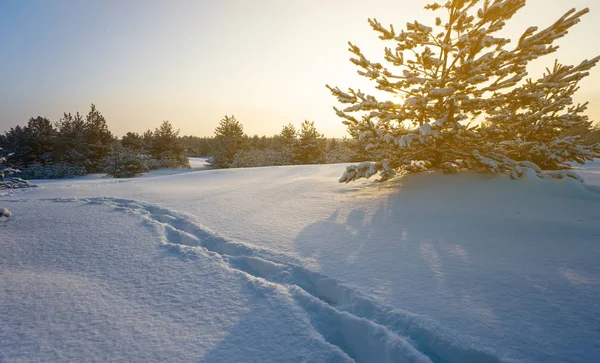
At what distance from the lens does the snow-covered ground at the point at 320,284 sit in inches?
62.1

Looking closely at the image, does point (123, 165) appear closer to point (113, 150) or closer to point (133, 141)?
point (113, 150)

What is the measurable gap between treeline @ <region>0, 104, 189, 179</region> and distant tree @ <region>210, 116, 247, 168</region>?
9.46ft

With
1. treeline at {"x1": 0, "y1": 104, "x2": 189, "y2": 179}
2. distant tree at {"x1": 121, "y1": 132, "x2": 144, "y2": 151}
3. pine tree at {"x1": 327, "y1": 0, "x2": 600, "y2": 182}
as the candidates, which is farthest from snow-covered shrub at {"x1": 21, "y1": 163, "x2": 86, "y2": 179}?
pine tree at {"x1": 327, "y1": 0, "x2": 600, "y2": 182}

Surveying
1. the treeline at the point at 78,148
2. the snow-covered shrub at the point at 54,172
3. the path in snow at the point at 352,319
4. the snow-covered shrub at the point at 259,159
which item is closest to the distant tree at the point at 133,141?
the treeline at the point at 78,148

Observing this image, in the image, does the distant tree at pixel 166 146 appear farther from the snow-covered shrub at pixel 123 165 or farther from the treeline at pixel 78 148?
the snow-covered shrub at pixel 123 165

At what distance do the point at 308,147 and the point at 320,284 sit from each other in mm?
22728

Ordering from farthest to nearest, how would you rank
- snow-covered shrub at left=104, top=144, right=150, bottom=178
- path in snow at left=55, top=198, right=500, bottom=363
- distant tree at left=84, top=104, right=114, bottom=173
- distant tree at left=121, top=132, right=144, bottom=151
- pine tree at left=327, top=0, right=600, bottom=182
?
distant tree at left=121, top=132, right=144, bottom=151
distant tree at left=84, top=104, right=114, bottom=173
snow-covered shrub at left=104, top=144, right=150, bottom=178
pine tree at left=327, top=0, right=600, bottom=182
path in snow at left=55, top=198, right=500, bottom=363

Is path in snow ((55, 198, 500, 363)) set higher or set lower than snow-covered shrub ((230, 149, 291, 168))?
lower

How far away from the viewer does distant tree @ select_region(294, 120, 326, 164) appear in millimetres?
24639

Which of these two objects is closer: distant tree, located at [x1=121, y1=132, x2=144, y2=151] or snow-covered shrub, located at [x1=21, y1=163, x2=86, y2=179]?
snow-covered shrub, located at [x1=21, y1=163, x2=86, y2=179]

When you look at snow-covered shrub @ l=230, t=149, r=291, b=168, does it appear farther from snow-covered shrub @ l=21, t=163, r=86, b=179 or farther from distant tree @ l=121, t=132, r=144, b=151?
snow-covered shrub @ l=21, t=163, r=86, b=179

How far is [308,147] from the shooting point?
80.9ft

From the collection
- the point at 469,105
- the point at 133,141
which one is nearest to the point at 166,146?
the point at 133,141

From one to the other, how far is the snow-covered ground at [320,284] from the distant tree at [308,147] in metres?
20.7
